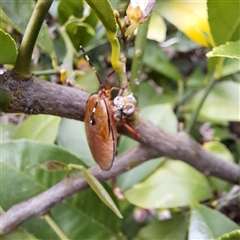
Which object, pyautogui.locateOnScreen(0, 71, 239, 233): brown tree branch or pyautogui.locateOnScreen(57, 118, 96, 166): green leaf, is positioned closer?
pyautogui.locateOnScreen(0, 71, 239, 233): brown tree branch

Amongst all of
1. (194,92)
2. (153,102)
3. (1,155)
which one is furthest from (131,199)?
(194,92)

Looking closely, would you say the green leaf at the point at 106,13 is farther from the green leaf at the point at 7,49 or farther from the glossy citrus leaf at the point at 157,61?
the glossy citrus leaf at the point at 157,61

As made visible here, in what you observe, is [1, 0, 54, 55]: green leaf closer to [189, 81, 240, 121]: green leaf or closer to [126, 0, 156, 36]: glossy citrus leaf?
[126, 0, 156, 36]: glossy citrus leaf

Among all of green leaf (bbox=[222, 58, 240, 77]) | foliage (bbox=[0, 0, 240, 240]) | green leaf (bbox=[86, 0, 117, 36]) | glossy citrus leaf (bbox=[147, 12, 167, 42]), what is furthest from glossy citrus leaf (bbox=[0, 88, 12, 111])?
green leaf (bbox=[222, 58, 240, 77])

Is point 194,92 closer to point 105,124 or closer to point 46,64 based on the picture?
point 46,64

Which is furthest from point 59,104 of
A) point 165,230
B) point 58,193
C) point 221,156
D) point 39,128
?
point 221,156

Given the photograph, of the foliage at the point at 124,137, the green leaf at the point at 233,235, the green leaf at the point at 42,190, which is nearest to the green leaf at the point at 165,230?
the foliage at the point at 124,137
